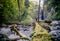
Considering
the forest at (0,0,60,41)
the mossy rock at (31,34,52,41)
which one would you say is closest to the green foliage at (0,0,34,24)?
the forest at (0,0,60,41)

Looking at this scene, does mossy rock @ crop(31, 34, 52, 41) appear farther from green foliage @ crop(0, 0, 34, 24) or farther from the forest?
green foliage @ crop(0, 0, 34, 24)

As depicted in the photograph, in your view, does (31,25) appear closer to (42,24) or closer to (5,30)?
(42,24)

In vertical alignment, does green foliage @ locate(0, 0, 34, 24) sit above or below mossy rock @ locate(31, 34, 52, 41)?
above

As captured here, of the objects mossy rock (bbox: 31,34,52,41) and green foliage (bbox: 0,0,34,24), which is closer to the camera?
mossy rock (bbox: 31,34,52,41)

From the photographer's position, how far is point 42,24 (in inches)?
120

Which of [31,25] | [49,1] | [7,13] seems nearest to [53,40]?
[31,25]

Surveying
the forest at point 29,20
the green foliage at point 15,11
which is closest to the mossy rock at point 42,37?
the forest at point 29,20

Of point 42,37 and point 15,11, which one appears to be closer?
point 42,37

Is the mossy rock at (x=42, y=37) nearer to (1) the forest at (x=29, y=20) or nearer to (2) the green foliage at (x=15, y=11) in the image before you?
(1) the forest at (x=29, y=20)

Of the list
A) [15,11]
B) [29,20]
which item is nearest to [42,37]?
[29,20]

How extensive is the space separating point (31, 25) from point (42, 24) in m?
0.25

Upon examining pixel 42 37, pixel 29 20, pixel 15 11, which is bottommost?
pixel 42 37

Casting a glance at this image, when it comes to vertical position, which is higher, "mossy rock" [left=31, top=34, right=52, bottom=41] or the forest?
the forest

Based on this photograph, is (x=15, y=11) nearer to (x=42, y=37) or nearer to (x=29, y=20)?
(x=29, y=20)
